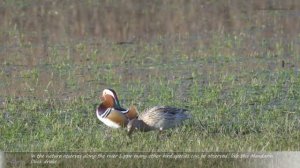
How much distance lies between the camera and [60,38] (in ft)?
43.0

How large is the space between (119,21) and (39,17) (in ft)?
4.77

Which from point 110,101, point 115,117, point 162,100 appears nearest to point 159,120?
point 115,117

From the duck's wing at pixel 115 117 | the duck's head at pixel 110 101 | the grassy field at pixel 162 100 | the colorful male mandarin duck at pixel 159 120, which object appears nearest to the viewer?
the grassy field at pixel 162 100

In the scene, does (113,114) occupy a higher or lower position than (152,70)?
lower

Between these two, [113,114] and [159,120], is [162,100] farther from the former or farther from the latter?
[159,120]

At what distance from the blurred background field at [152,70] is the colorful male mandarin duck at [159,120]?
9 cm

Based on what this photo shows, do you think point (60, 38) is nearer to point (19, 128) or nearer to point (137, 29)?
point (137, 29)

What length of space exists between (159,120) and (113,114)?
420 millimetres

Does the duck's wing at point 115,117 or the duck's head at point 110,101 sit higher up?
the duck's head at point 110,101

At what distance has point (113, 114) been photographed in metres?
7.60

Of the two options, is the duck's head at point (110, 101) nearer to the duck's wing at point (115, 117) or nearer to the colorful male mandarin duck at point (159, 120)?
the duck's wing at point (115, 117)

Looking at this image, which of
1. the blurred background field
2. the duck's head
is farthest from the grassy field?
the duck's head

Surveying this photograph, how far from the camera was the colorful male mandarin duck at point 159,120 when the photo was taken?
7406 millimetres

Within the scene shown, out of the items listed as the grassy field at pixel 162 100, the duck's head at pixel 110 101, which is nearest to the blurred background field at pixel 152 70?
the grassy field at pixel 162 100
